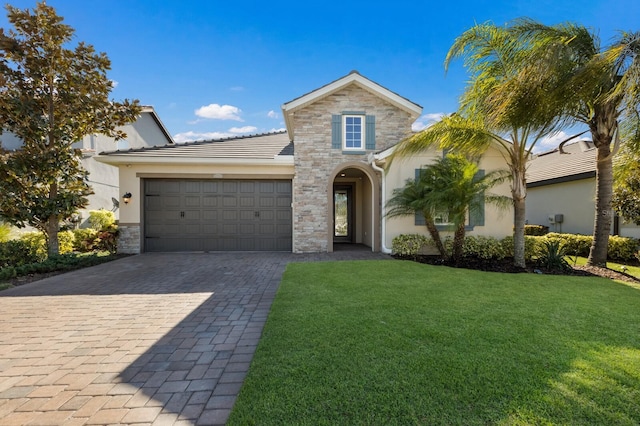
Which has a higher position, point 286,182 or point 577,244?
point 286,182

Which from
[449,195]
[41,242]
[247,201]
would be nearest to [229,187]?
[247,201]

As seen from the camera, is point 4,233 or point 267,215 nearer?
point 4,233

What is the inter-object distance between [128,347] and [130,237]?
895cm

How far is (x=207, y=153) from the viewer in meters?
11.2

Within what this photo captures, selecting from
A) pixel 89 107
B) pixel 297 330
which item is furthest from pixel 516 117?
Answer: pixel 89 107

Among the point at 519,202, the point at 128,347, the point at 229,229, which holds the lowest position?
the point at 128,347

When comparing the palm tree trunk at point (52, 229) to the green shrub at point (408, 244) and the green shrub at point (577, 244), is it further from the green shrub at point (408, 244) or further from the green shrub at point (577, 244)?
the green shrub at point (577, 244)

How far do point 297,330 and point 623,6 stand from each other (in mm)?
11940

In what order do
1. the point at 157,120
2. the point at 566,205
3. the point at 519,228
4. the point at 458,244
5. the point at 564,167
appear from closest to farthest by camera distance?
the point at 519,228, the point at 458,244, the point at 566,205, the point at 564,167, the point at 157,120

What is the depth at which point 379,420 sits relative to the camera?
7.09ft

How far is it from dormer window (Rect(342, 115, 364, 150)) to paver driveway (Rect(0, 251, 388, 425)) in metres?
6.41

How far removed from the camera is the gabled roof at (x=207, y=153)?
10492 mm

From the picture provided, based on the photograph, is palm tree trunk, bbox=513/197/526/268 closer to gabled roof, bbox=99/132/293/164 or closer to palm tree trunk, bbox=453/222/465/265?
palm tree trunk, bbox=453/222/465/265

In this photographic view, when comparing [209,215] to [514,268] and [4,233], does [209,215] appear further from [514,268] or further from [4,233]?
[514,268]
